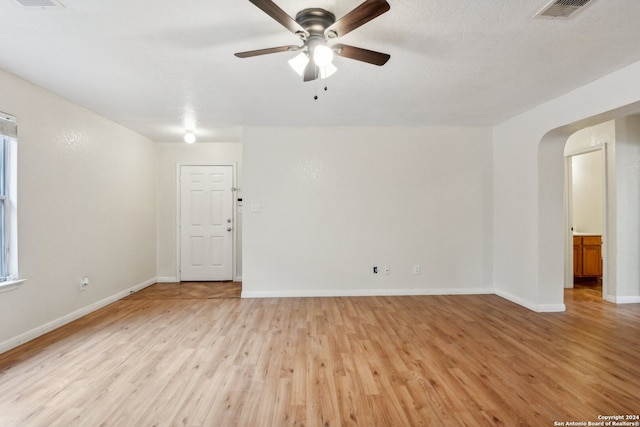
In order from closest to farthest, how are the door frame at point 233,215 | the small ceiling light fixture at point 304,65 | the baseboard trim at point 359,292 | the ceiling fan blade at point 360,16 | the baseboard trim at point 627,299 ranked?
the ceiling fan blade at point 360,16, the small ceiling light fixture at point 304,65, the baseboard trim at point 627,299, the baseboard trim at point 359,292, the door frame at point 233,215

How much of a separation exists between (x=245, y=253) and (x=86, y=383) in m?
2.39

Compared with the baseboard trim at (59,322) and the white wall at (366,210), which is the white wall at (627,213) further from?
the baseboard trim at (59,322)

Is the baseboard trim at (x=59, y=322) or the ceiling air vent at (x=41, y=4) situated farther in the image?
the baseboard trim at (x=59, y=322)

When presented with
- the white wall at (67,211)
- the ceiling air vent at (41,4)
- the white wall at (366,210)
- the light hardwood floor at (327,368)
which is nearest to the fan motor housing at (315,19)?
the ceiling air vent at (41,4)

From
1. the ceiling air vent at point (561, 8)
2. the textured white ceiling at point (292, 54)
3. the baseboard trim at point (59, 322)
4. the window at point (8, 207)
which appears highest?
the textured white ceiling at point (292, 54)

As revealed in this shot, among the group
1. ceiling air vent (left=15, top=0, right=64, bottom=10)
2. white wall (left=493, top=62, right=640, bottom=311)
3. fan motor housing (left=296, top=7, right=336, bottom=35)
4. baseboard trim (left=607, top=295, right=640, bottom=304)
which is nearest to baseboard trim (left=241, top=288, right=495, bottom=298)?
white wall (left=493, top=62, right=640, bottom=311)

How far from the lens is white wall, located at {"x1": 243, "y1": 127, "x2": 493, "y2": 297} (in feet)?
14.7

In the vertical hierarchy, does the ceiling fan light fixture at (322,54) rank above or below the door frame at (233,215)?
above

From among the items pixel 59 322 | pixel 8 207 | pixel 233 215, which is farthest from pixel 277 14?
pixel 233 215

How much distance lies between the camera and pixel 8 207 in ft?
9.20

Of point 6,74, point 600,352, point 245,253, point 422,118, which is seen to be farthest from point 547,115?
point 6,74

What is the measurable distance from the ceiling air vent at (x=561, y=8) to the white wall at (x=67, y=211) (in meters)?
4.15

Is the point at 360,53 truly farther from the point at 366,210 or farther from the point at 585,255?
the point at 585,255

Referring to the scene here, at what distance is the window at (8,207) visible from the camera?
2.76 m
